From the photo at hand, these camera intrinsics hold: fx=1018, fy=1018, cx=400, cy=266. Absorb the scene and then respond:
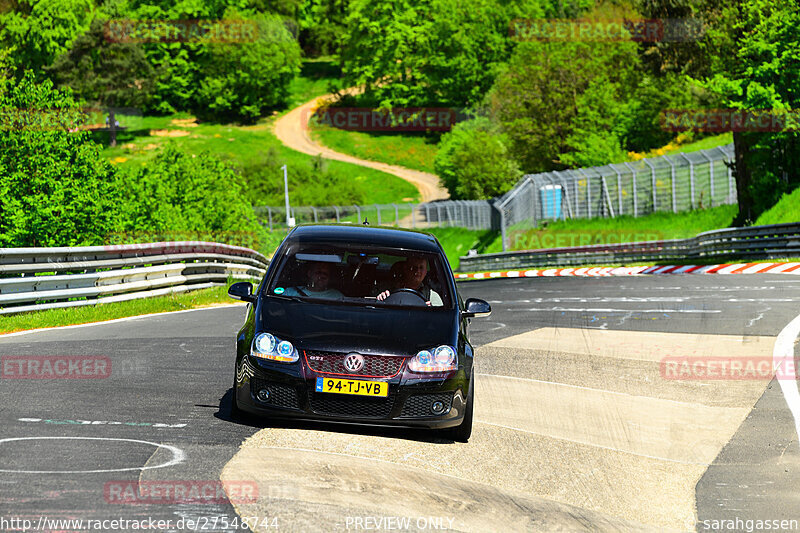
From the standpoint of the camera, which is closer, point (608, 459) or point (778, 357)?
point (608, 459)

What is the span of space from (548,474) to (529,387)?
10.5 ft

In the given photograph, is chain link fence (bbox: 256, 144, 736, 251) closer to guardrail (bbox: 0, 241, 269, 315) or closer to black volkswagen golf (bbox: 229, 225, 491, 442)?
guardrail (bbox: 0, 241, 269, 315)

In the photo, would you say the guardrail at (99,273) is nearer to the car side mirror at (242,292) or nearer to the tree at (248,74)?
the car side mirror at (242,292)

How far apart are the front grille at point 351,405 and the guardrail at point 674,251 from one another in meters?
24.4

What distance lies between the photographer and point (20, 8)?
115m

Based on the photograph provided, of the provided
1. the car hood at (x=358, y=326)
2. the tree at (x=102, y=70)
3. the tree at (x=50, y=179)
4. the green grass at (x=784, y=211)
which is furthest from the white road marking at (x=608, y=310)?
the tree at (x=102, y=70)

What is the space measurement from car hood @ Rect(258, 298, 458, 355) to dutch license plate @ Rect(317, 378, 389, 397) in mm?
218

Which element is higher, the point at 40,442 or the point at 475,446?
the point at 40,442

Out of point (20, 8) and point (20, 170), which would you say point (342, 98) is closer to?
point (20, 8)

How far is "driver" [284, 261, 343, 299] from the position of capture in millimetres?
8141

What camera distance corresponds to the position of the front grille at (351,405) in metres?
7.12

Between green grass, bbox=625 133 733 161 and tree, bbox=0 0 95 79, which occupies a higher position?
tree, bbox=0 0 95 79

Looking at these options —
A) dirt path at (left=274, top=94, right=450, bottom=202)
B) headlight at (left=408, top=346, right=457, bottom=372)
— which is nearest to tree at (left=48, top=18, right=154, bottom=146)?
dirt path at (left=274, top=94, right=450, bottom=202)

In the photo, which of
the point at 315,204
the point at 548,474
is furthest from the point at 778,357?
the point at 315,204
